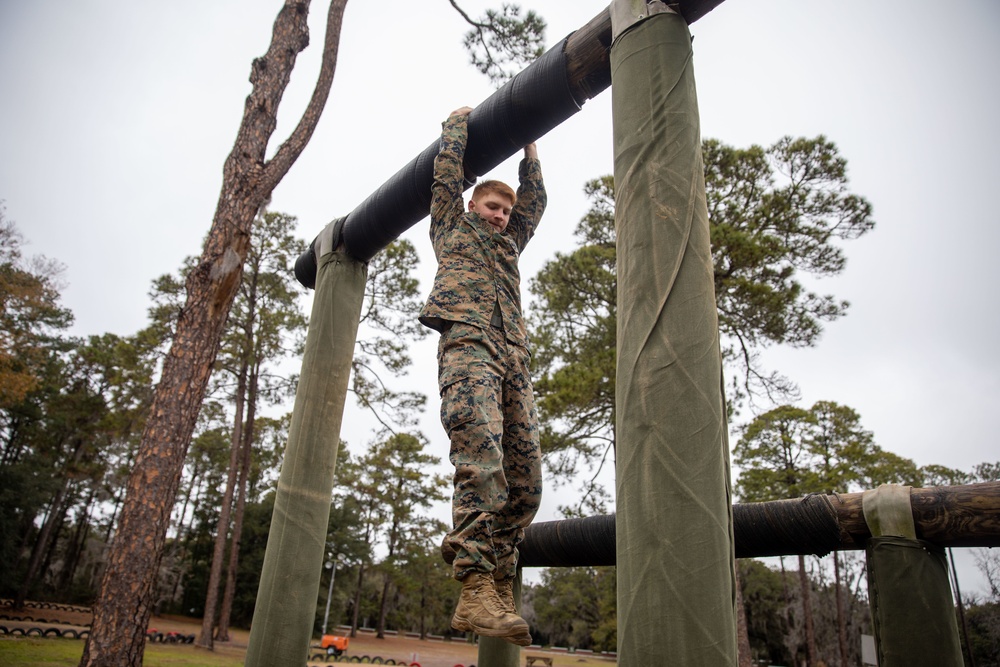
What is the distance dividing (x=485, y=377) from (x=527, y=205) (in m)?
1.15

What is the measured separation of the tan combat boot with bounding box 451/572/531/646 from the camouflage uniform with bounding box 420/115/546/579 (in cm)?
5

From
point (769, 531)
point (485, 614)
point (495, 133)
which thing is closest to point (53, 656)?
point (485, 614)

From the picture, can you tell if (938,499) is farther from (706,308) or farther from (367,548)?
(367,548)

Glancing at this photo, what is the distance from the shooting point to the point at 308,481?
333cm

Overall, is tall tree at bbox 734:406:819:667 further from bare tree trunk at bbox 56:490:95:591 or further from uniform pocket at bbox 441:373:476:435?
bare tree trunk at bbox 56:490:95:591

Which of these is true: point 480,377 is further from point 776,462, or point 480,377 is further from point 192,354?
point 776,462

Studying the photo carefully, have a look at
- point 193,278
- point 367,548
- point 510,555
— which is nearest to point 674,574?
point 510,555

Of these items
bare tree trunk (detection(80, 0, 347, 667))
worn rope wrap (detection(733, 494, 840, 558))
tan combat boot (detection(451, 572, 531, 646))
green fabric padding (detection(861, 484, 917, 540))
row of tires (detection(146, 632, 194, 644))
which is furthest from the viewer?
row of tires (detection(146, 632, 194, 644))

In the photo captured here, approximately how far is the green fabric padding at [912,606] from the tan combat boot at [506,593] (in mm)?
1345

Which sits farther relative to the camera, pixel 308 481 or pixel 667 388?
pixel 308 481

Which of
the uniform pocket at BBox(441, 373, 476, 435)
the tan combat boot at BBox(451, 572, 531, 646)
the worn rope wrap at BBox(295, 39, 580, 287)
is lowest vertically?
the tan combat boot at BBox(451, 572, 531, 646)

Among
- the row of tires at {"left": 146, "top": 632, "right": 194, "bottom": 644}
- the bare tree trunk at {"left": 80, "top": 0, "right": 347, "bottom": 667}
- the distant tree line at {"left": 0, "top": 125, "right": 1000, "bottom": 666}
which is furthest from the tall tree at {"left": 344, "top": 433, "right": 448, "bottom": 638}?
the bare tree trunk at {"left": 80, "top": 0, "right": 347, "bottom": 667}

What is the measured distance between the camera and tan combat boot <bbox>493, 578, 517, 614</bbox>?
1.76 m

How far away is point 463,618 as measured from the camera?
1.71 m
